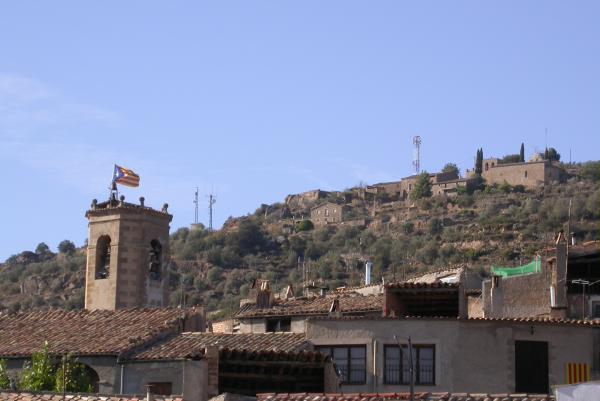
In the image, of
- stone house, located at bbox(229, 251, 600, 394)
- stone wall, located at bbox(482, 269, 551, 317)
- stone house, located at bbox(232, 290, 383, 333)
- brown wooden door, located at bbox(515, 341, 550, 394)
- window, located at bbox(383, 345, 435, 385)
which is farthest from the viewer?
stone wall, located at bbox(482, 269, 551, 317)

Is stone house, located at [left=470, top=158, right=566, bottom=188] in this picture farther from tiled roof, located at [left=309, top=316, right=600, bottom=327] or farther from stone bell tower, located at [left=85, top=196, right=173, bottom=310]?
tiled roof, located at [left=309, top=316, right=600, bottom=327]

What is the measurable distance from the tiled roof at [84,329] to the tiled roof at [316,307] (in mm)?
3263

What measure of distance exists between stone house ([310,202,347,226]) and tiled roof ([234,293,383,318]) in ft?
371

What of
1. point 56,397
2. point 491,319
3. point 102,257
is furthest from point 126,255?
point 56,397

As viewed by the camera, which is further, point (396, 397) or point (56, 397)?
point (56, 397)

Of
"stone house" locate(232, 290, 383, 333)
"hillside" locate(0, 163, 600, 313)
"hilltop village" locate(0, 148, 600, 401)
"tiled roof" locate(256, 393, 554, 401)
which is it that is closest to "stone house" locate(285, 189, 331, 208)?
"hillside" locate(0, 163, 600, 313)

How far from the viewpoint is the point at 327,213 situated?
540 ft

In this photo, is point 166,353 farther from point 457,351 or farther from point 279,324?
point 279,324

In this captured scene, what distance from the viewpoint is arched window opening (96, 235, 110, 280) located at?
183 ft

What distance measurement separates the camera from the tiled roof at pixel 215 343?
33.8 m

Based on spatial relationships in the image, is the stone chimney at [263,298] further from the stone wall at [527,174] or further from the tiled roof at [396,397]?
the stone wall at [527,174]

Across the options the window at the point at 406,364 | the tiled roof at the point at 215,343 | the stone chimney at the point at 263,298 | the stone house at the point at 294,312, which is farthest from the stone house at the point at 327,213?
the window at the point at 406,364

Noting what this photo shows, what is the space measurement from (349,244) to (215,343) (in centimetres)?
10810

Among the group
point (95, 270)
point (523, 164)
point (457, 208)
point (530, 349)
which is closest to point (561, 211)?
point (457, 208)
